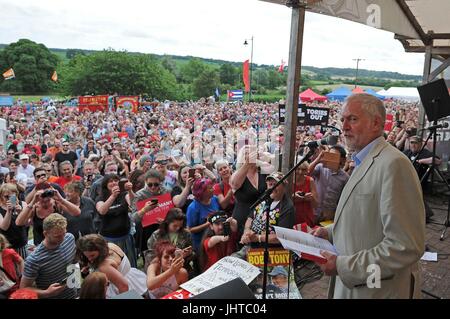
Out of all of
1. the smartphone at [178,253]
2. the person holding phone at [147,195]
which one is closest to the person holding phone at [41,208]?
the person holding phone at [147,195]

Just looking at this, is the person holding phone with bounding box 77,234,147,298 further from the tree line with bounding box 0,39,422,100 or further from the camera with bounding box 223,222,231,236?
the tree line with bounding box 0,39,422,100

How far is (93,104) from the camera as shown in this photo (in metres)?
20.8

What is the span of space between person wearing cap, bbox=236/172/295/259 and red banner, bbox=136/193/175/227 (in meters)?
0.96

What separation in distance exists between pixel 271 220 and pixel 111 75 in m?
50.1

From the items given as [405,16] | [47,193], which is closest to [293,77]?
[47,193]

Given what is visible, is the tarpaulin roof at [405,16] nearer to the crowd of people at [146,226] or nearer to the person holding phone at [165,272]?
the crowd of people at [146,226]

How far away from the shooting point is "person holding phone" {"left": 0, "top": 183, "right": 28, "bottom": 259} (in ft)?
11.8

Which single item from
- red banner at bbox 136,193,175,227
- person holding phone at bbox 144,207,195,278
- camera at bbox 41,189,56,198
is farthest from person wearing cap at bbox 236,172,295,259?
camera at bbox 41,189,56,198

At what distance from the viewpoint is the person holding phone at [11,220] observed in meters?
3.59

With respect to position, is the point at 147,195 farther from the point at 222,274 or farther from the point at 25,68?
the point at 25,68

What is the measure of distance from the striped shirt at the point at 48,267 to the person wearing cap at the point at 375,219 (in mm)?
2167

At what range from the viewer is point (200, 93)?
191 feet

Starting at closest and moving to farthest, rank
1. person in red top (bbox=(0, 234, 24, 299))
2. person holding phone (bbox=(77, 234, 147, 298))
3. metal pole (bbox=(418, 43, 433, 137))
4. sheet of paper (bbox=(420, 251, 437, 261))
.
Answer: person holding phone (bbox=(77, 234, 147, 298)), person in red top (bbox=(0, 234, 24, 299)), sheet of paper (bbox=(420, 251, 437, 261)), metal pole (bbox=(418, 43, 433, 137))
